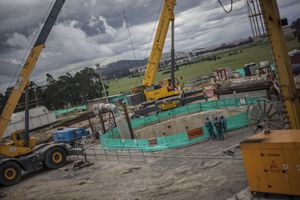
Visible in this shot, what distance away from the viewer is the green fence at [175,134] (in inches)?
1024

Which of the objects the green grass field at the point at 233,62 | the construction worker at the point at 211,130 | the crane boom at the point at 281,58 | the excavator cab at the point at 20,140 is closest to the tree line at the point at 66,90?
the green grass field at the point at 233,62

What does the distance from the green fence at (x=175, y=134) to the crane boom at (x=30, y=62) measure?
351 inches

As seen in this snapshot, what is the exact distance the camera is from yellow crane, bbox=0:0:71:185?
25.7 m

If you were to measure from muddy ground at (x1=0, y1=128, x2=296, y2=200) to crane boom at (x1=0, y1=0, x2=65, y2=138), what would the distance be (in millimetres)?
6196

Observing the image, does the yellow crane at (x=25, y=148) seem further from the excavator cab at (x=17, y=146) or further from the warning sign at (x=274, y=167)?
the warning sign at (x=274, y=167)

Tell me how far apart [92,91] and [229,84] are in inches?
2946

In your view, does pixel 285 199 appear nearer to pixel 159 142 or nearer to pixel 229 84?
pixel 159 142

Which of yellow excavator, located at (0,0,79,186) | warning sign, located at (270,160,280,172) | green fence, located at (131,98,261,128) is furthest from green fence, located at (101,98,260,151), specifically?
warning sign, located at (270,160,280,172)

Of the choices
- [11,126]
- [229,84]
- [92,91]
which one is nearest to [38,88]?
[92,91]

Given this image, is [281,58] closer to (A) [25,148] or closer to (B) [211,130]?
(B) [211,130]

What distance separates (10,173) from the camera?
84.1 ft

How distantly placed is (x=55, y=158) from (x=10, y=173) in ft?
12.4

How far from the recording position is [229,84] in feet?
132

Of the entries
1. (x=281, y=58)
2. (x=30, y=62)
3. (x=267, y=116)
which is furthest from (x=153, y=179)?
(x=30, y=62)
